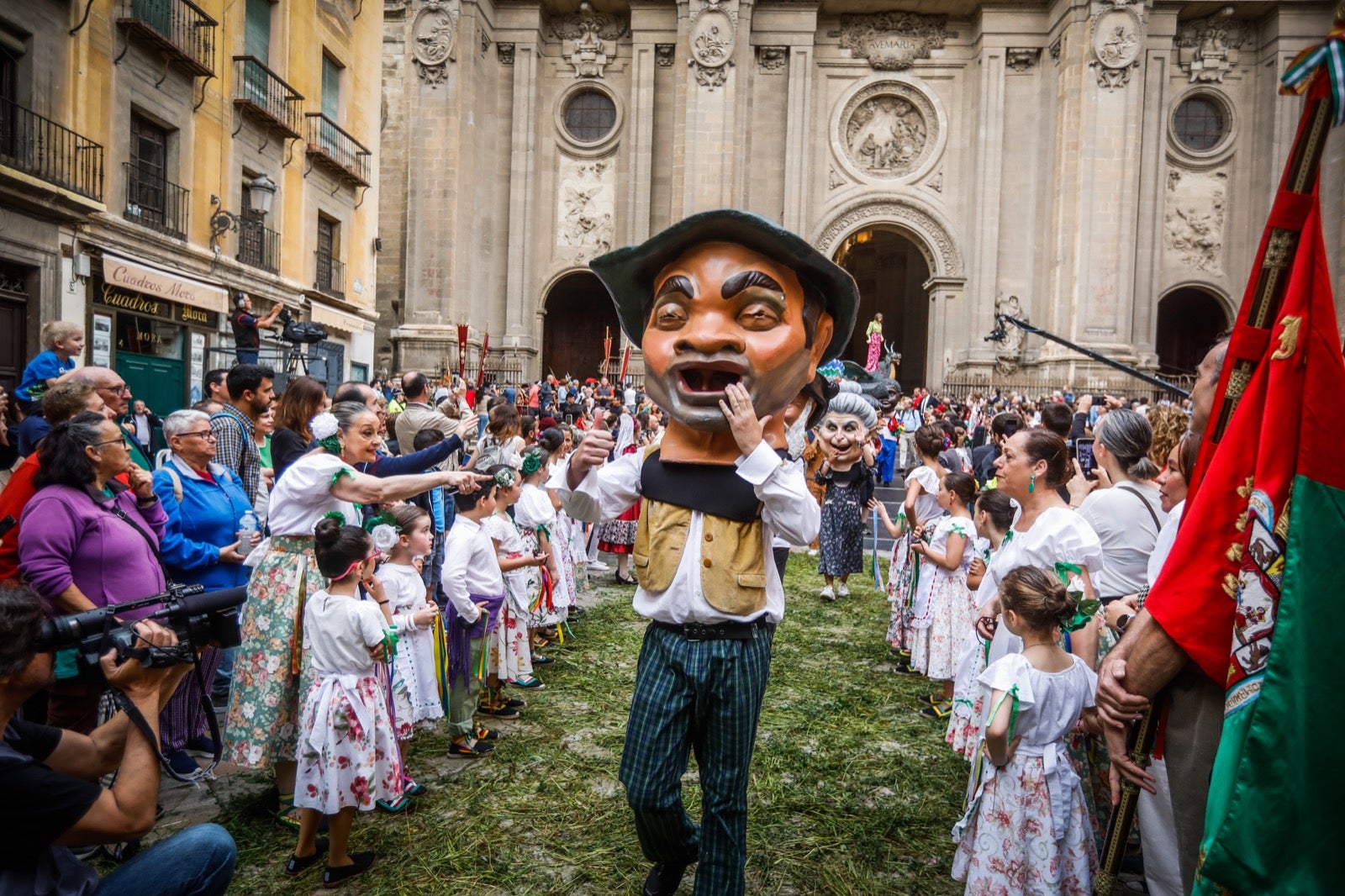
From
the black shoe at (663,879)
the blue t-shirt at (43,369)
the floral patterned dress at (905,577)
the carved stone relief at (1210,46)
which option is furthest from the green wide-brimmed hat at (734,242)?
the carved stone relief at (1210,46)

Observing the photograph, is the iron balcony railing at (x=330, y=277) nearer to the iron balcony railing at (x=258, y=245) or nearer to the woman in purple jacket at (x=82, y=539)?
the iron balcony railing at (x=258, y=245)

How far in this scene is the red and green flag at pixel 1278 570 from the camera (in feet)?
5.12

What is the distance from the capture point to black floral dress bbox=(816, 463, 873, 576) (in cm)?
804

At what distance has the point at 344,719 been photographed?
3.27m

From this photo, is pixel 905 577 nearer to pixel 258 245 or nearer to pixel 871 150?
pixel 258 245

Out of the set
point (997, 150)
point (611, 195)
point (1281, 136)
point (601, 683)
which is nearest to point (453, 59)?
point (611, 195)

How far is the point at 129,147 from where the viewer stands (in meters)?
11.3

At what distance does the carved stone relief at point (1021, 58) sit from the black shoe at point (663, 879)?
24751mm

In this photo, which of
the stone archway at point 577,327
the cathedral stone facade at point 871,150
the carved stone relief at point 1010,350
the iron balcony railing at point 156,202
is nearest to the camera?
the iron balcony railing at point 156,202

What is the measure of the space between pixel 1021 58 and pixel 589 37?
12.3m

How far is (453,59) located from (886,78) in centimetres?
1206

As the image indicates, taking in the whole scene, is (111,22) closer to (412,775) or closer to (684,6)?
(412,775)

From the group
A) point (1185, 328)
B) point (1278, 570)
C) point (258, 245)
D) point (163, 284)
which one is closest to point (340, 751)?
point (1278, 570)

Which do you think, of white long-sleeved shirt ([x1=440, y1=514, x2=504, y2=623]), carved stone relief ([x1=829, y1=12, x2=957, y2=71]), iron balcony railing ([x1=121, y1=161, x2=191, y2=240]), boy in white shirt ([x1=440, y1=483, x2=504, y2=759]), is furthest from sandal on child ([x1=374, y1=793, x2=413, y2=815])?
carved stone relief ([x1=829, y1=12, x2=957, y2=71])
